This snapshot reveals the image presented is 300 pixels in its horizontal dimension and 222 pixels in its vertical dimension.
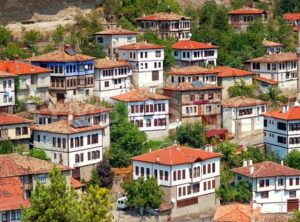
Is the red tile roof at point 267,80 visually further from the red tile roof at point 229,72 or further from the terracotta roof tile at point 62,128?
the terracotta roof tile at point 62,128

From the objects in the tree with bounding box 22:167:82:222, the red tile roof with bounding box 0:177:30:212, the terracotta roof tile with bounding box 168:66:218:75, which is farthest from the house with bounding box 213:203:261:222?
the terracotta roof tile with bounding box 168:66:218:75

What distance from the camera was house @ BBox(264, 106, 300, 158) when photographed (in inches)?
2132

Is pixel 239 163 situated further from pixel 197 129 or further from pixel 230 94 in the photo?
pixel 230 94

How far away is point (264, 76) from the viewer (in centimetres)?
6350

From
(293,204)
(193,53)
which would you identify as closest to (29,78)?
(193,53)

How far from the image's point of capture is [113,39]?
61.8 metres

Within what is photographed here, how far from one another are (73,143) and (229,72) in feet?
46.2

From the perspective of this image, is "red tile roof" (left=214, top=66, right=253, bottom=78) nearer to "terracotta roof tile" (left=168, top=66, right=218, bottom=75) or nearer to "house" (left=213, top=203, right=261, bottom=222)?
"terracotta roof tile" (left=168, top=66, right=218, bottom=75)

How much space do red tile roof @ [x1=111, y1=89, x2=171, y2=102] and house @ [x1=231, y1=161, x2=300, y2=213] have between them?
5.92 meters

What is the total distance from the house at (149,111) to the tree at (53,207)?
16090 mm

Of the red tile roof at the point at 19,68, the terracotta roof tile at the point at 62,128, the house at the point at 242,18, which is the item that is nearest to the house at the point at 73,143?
the terracotta roof tile at the point at 62,128

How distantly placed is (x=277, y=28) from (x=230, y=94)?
13823 mm

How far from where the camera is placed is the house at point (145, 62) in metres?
59.3

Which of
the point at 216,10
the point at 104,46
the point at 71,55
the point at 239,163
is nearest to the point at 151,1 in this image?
the point at 216,10
